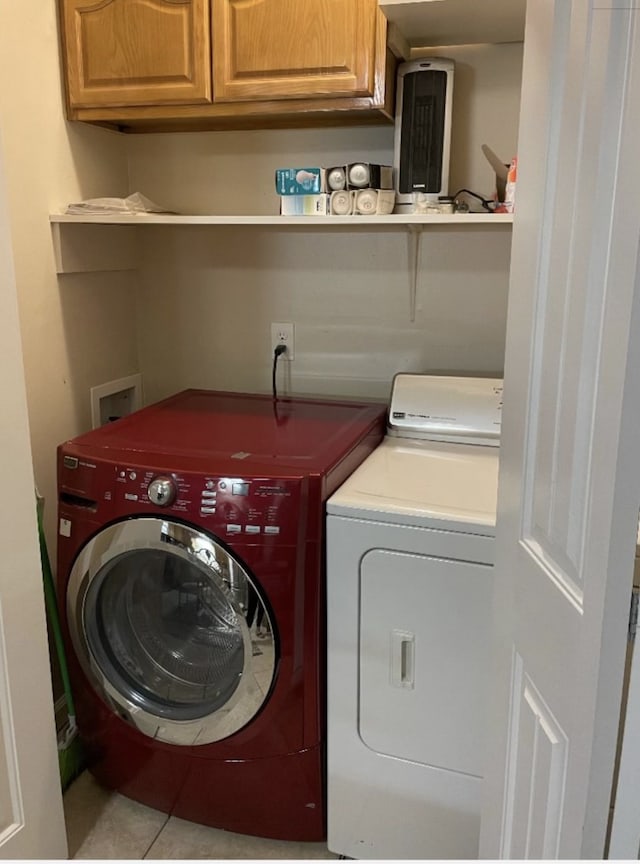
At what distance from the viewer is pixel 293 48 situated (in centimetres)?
178

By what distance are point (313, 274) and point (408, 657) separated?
119 centimetres

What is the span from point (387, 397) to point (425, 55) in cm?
95

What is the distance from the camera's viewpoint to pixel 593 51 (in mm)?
844

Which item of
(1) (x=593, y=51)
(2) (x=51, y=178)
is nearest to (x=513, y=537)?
(1) (x=593, y=51)

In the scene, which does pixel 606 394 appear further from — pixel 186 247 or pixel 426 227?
pixel 186 247

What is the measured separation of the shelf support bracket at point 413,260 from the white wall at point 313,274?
17 millimetres

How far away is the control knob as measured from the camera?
1628 millimetres

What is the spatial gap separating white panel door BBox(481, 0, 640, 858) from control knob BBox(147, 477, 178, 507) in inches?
28.6

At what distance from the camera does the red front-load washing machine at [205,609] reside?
162 centimetres

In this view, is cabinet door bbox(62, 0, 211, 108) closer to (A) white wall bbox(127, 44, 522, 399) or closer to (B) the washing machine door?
(A) white wall bbox(127, 44, 522, 399)

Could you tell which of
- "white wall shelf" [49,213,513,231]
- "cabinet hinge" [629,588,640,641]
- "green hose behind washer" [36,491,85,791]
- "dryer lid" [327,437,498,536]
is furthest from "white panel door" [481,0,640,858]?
"green hose behind washer" [36,491,85,791]

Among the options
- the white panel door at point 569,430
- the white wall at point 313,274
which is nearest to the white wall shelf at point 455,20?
the white wall at point 313,274

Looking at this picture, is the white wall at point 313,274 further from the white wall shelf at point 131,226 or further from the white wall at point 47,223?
the white wall at point 47,223

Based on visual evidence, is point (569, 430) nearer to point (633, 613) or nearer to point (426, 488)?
point (633, 613)
